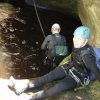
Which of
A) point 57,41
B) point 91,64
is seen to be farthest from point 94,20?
point 91,64

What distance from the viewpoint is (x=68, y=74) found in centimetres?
685

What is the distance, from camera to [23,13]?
15.6 meters

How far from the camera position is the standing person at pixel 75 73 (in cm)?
633

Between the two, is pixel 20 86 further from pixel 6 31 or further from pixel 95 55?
pixel 6 31

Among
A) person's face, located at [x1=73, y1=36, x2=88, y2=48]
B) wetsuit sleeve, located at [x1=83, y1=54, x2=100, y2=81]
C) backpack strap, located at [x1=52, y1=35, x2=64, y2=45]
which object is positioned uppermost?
person's face, located at [x1=73, y1=36, x2=88, y2=48]

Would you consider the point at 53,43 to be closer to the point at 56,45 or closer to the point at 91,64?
the point at 56,45

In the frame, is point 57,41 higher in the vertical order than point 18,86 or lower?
higher

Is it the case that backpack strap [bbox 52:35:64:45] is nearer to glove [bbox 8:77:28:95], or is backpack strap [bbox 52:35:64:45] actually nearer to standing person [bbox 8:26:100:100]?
standing person [bbox 8:26:100:100]

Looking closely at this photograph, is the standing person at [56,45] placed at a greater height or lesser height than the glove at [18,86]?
greater

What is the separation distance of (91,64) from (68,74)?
896 millimetres

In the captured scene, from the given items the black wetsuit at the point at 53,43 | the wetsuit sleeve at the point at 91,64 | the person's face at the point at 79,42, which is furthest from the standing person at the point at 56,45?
the wetsuit sleeve at the point at 91,64

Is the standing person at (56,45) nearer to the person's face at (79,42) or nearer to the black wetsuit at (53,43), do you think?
the black wetsuit at (53,43)

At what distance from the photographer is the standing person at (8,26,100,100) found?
633cm

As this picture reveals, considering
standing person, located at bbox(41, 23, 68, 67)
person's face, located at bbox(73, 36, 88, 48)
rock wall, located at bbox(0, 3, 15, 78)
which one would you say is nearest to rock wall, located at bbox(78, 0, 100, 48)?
standing person, located at bbox(41, 23, 68, 67)
